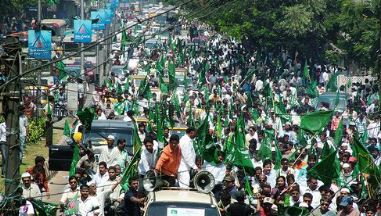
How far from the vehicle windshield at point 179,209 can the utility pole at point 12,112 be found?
6.54 feet

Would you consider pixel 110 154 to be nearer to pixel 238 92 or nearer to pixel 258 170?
pixel 258 170

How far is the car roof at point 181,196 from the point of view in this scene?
17703mm

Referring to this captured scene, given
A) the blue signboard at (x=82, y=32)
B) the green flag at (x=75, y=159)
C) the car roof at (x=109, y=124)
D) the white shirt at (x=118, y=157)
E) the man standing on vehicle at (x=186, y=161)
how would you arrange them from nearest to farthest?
the man standing on vehicle at (x=186, y=161) → the white shirt at (x=118, y=157) → the green flag at (x=75, y=159) → the car roof at (x=109, y=124) → the blue signboard at (x=82, y=32)

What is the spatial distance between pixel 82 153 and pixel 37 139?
41.9 ft

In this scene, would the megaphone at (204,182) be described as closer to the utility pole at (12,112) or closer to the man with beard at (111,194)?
the man with beard at (111,194)

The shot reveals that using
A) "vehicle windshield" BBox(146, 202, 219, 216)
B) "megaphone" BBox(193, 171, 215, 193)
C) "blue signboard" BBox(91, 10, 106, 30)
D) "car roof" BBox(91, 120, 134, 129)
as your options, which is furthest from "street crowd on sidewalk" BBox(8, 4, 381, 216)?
"blue signboard" BBox(91, 10, 106, 30)

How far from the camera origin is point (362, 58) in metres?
50.8

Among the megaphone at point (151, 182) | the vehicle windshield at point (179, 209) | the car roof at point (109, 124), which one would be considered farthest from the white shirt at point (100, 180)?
the car roof at point (109, 124)

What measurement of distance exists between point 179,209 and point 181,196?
371mm

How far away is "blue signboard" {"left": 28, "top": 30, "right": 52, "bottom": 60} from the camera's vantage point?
3953 cm

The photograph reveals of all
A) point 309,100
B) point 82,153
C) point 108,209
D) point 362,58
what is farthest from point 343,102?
point 108,209

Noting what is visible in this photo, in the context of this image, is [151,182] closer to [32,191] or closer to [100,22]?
[32,191]

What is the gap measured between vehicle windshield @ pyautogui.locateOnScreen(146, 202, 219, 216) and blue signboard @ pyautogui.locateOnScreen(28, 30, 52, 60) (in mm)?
21680

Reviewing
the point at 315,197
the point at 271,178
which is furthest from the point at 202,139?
the point at 315,197
